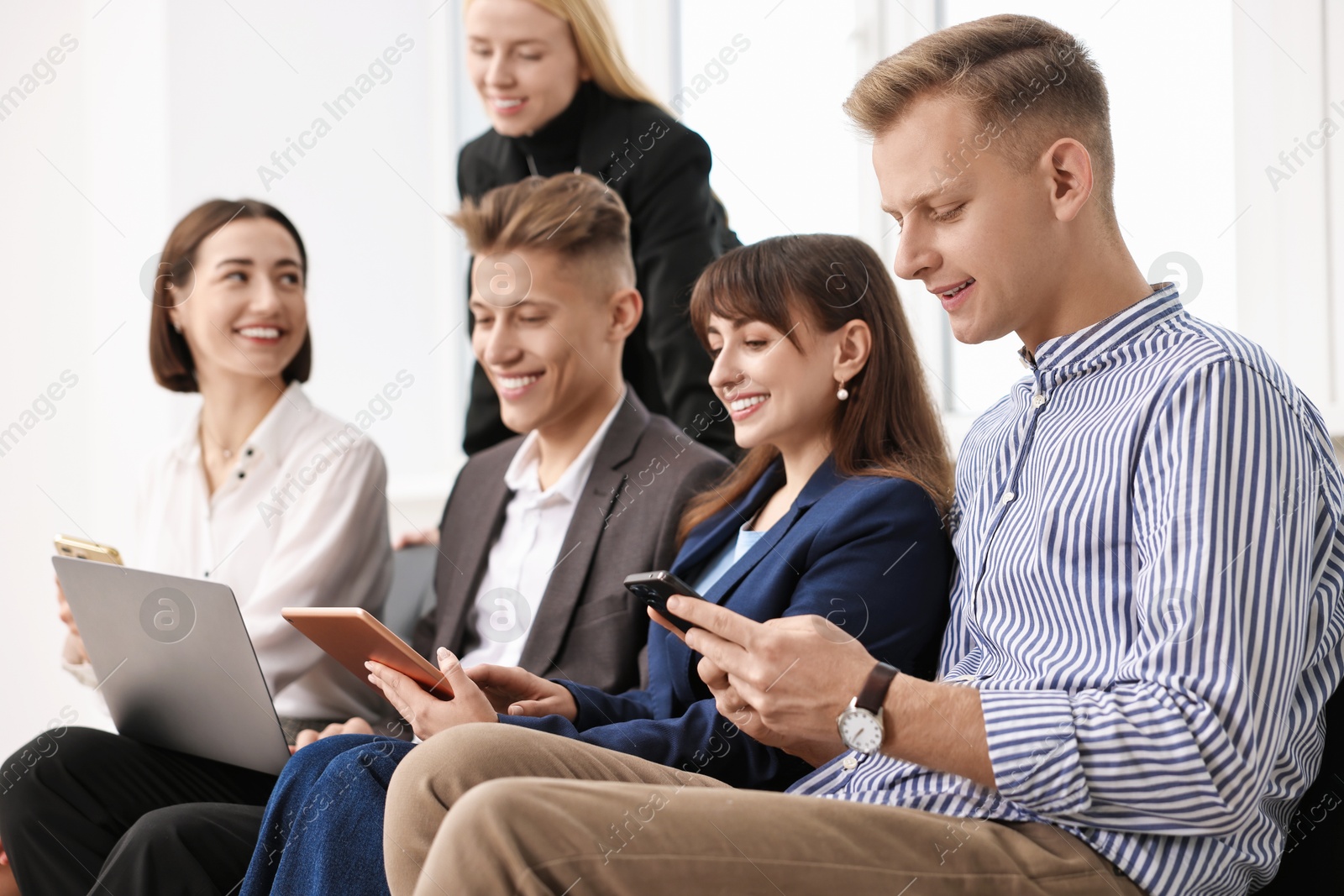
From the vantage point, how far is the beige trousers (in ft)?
3.17

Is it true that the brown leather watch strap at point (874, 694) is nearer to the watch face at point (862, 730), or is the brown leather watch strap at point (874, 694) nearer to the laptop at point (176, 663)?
the watch face at point (862, 730)

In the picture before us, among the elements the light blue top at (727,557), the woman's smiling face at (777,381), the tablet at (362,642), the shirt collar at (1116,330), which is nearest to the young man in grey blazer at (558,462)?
the light blue top at (727,557)

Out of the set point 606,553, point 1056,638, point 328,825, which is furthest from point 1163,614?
point 606,553

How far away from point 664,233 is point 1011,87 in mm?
1064

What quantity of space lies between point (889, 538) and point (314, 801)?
0.72 meters

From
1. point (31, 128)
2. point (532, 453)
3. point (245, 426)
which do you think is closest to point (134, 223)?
point (31, 128)

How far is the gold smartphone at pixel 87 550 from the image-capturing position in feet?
5.58

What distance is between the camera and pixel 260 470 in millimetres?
2137

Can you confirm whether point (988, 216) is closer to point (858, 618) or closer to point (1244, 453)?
point (1244, 453)

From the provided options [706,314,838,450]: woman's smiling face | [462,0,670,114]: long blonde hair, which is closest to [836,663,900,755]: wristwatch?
[706,314,838,450]: woman's smiling face

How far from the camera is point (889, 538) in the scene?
1.41m

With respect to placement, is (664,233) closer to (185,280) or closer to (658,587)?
(185,280)

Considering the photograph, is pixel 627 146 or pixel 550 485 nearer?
pixel 550 485

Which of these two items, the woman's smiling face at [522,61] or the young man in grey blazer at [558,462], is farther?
the woman's smiling face at [522,61]
